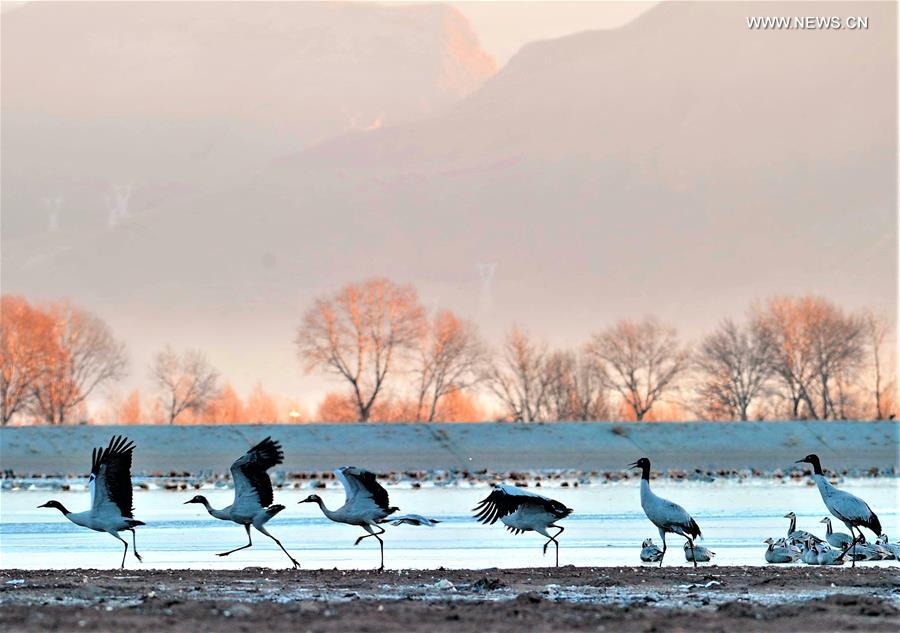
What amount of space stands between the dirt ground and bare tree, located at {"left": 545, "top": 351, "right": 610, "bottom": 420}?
2561 inches

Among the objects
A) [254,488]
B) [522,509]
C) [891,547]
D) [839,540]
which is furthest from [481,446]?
[254,488]

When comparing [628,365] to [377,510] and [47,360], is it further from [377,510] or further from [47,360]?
[377,510]

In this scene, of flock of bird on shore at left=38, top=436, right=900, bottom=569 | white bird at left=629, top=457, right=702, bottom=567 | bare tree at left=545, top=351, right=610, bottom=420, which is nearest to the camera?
flock of bird on shore at left=38, top=436, right=900, bottom=569

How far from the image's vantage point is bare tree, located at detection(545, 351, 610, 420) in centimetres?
8694

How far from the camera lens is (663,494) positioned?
1750 inches

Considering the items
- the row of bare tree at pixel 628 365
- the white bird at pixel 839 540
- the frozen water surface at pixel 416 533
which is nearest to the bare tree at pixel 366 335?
the row of bare tree at pixel 628 365

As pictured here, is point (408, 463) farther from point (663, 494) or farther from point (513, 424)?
point (663, 494)

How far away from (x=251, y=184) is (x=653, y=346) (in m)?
103

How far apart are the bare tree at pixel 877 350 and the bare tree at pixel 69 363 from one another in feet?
136

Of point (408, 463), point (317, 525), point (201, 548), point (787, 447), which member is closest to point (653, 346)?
point (787, 447)

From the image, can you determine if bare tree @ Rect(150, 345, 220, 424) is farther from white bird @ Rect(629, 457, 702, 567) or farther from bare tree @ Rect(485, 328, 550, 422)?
white bird @ Rect(629, 457, 702, 567)

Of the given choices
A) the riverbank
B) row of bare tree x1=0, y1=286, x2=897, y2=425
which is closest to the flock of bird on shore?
the riverbank

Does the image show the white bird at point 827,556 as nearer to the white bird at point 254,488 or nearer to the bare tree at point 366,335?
the white bird at point 254,488

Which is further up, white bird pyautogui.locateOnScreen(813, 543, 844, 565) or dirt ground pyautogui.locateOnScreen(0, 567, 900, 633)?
white bird pyautogui.locateOnScreen(813, 543, 844, 565)
